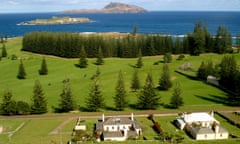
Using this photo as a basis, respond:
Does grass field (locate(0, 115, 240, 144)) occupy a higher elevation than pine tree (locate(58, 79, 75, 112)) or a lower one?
lower

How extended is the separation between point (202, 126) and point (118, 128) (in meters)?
12.0

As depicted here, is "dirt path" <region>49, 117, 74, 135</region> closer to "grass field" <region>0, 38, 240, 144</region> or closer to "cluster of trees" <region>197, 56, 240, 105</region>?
"grass field" <region>0, 38, 240, 144</region>

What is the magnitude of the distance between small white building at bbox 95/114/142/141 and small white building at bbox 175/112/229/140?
693 cm

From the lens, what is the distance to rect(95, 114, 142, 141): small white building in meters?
41.8

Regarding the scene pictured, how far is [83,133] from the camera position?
1639 inches

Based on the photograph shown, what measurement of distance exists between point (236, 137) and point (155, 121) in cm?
1193

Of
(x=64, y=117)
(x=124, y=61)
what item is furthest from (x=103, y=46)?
(x=64, y=117)

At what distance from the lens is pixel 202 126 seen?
44.5 metres

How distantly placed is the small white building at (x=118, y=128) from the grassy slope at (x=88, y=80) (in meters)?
10.2

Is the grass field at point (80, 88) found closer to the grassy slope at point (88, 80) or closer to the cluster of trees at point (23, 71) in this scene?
the grassy slope at point (88, 80)

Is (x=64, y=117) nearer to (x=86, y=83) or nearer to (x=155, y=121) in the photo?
(x=155, y=121)

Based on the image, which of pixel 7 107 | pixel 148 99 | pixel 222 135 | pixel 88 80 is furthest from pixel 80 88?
pixel 222 135

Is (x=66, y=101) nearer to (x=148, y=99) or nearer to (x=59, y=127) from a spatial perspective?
(x=59, y=127)

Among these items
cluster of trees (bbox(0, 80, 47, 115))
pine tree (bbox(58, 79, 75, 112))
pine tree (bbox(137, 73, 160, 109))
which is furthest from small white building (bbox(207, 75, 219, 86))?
cluster of trees (bbox(0, 80, 47, 115))
